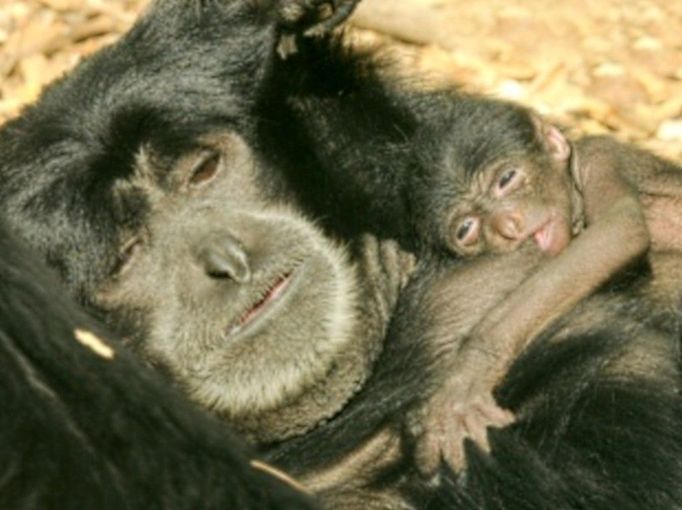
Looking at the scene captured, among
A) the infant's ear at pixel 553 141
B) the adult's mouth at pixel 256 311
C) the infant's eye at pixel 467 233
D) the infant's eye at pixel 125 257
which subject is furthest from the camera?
the infant's ear at pixel 553 141

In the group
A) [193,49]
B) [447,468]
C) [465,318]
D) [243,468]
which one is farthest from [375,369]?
[243,468]

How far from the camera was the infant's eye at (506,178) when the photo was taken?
5.41 m

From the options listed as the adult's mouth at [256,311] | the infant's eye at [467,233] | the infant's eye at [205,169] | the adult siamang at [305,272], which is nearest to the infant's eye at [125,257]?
the adult siamang at [305,272]

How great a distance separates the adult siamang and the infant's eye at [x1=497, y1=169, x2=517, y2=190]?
21cm

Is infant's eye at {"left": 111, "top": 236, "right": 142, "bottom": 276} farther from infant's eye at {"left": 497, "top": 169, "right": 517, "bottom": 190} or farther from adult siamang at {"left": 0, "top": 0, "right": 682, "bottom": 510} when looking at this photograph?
infant's eye at {"left": 497, "top": 169, "right": 517, "bottom": 190}

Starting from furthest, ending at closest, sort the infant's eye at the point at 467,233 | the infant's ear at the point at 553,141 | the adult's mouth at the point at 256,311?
the infant's ear at the point at 553,141
the infant's eye at the point at 467,233
the adult's mouth at the point at 256,311

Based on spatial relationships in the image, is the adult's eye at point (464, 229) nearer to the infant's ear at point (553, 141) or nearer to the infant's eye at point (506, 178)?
the infant's eye at point (506, 178)

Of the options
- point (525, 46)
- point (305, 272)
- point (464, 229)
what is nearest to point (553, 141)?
point (464, 229)

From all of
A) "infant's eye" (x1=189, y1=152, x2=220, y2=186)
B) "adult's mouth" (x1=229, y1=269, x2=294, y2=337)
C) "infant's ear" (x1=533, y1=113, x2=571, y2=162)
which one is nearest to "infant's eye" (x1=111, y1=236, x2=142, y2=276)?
"infant's eye" (x1=189, y1=152, x2=220, y2=186)

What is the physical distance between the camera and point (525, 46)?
8.30 m

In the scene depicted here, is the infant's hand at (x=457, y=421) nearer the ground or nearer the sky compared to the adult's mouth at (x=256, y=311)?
nearer the ground

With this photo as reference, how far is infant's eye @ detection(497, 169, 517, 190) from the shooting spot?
213 inches

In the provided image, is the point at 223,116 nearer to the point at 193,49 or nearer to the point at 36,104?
the point at 193,49

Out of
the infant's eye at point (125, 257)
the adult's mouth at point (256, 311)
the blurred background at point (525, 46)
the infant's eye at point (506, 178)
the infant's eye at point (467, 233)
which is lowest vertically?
the blurred background at point (525, 46)
